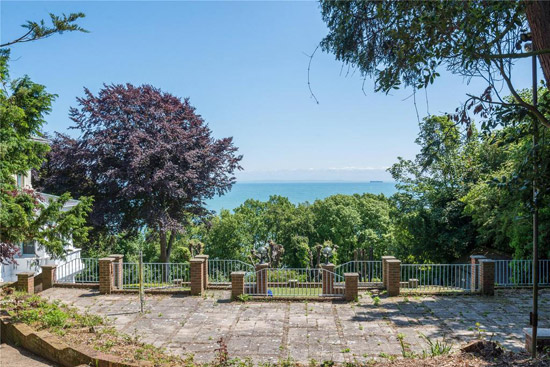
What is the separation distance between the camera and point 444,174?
22922 mm

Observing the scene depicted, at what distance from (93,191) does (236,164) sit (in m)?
7.31

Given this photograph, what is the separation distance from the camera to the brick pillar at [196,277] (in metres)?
12.5

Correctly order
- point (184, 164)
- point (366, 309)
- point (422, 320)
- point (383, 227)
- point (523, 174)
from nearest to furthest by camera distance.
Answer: point (523, 174) → point (422, 320) → point (366, 309) → point (184, 164) → point (383, 227)

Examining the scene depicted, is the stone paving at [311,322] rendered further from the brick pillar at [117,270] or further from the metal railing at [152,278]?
the metal railing at [152,278]

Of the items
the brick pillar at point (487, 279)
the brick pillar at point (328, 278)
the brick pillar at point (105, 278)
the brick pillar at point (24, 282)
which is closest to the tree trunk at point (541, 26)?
the brick pillar at point (487, 279)

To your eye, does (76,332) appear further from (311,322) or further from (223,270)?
(223,270)

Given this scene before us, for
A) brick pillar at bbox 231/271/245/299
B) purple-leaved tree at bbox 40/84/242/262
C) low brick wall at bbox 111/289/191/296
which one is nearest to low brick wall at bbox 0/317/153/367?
low brick wall at bbox 111/289/191/296

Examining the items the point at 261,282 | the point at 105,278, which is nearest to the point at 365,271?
the point at 261,282

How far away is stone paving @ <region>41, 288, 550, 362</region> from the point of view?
26.3 ft

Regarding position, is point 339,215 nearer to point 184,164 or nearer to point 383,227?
point 383,227

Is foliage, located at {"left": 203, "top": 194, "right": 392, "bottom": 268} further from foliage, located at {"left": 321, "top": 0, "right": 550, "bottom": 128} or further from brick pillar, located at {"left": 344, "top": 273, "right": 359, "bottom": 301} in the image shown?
foliage, located at {"left": 321, "top": 0, "right": 550, "bottom": 128}

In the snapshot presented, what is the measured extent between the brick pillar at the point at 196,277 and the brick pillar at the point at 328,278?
3.66m

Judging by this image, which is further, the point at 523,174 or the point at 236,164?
the point at 236,164

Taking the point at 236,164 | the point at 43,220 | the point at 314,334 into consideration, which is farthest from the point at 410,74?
the point at 236,164
